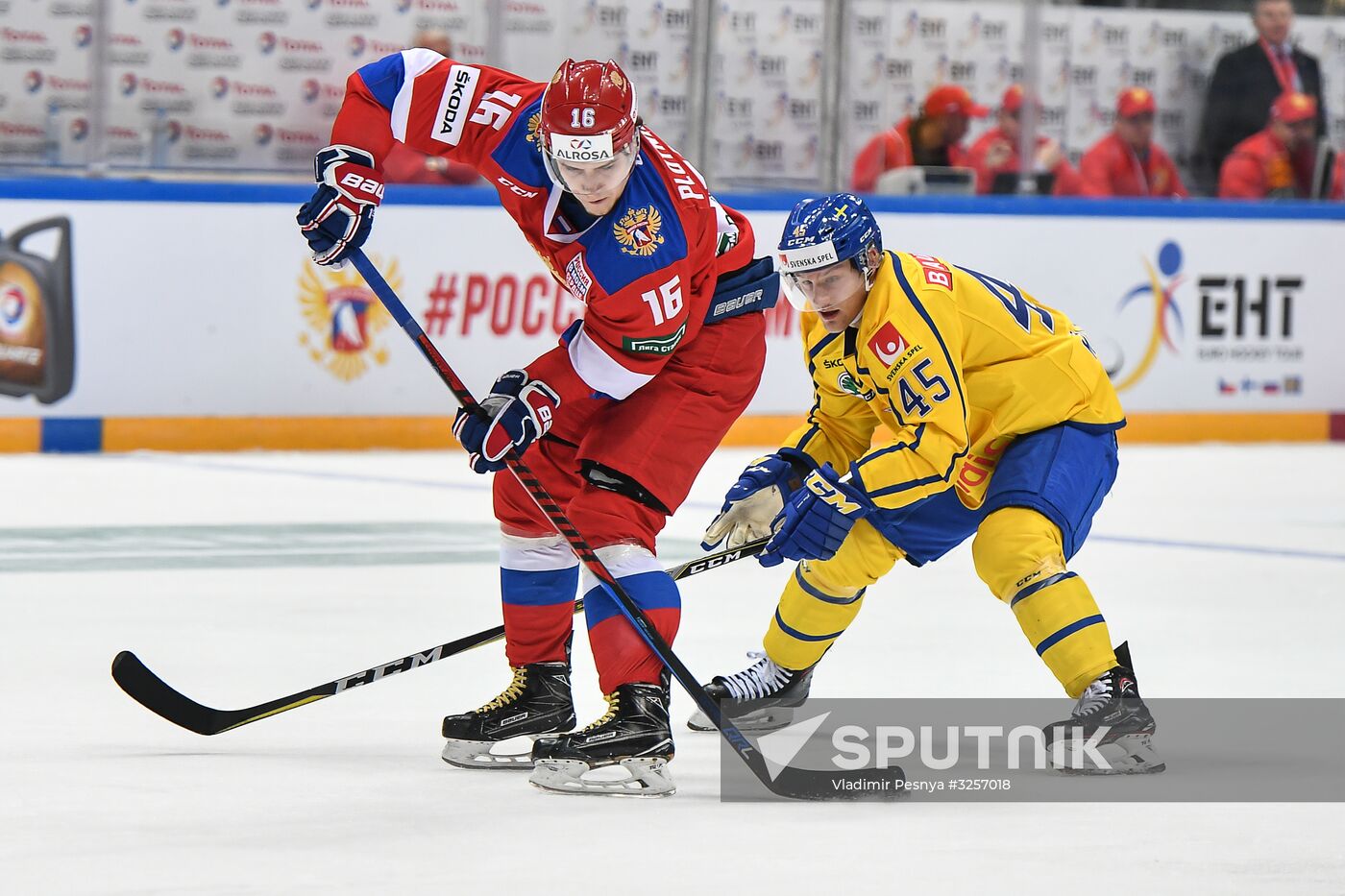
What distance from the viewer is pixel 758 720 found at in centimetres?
398

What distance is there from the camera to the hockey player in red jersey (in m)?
3.38

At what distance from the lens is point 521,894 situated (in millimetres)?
2568

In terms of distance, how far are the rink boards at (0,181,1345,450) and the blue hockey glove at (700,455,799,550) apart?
526 cm

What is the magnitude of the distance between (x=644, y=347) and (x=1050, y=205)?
7.18 meters

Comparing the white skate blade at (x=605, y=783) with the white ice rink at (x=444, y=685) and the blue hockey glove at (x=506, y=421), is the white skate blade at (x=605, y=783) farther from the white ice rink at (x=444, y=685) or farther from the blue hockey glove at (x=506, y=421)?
the blue hockey glove at (x=506, y=421)

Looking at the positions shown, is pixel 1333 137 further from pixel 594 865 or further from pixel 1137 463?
pixel 594 865

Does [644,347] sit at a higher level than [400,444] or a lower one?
higher

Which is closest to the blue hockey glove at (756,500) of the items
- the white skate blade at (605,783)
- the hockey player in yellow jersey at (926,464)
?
the hockey player in yellow jersey at (926,464)

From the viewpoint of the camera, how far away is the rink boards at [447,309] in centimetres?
872

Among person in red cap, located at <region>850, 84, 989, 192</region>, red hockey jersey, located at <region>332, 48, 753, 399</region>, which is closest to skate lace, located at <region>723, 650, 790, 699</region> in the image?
red hockey jersey, located at <region>332, 48, 753, 399</region>

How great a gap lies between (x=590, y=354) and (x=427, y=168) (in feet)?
19.8

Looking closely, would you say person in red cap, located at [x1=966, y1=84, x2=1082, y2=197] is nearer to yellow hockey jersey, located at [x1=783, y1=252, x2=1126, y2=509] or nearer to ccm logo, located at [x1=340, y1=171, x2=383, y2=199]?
yellow hockey jersey, located at [x1=783, y1=252, x2=1126, y2=509]

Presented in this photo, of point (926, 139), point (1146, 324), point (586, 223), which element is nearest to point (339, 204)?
point (586, 223)

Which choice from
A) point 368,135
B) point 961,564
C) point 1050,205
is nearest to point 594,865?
point 368,135
